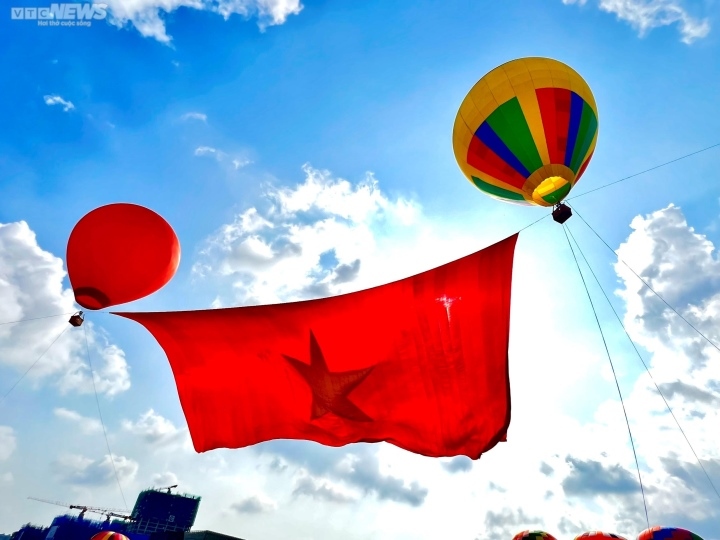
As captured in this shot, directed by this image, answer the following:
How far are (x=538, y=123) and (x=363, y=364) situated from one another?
6165mm

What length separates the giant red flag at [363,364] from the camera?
5289 mm

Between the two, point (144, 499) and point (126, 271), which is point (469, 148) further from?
point (144, 499)

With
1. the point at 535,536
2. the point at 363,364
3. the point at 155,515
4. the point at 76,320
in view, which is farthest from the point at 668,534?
the point at 155,515

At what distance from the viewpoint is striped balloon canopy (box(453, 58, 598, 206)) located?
8.71 meters

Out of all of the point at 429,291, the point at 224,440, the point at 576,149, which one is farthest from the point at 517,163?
the point at 224,440

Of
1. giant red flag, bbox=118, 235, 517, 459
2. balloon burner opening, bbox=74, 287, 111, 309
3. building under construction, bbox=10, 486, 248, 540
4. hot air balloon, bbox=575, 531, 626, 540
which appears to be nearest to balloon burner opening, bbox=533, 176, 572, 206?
giant red flag, bbox=118, 235, 517, 459

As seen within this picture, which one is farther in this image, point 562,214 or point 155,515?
point 155,515

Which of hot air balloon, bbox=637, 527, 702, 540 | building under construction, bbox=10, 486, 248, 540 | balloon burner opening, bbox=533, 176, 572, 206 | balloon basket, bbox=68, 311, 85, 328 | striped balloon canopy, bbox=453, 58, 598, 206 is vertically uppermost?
building under construction, bbox=10, 486, 248, 540

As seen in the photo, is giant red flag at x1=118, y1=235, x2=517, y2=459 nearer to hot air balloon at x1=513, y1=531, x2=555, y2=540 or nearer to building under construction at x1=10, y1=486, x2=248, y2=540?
hot air balloon at x1=513, y1=531, x2=555, y2=540

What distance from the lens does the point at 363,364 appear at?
5.83 metres

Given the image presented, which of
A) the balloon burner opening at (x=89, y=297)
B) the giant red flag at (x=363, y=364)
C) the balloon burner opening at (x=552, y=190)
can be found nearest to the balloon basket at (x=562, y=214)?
the balloon burner opening at (x=552, y=190)

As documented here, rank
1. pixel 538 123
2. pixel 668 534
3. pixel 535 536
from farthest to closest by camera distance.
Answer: pixel 535 536
pixel 668 534
pixel 538 123

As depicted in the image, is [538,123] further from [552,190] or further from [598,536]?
[598,536]

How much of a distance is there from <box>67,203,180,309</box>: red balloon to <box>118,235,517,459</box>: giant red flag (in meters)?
1.98
